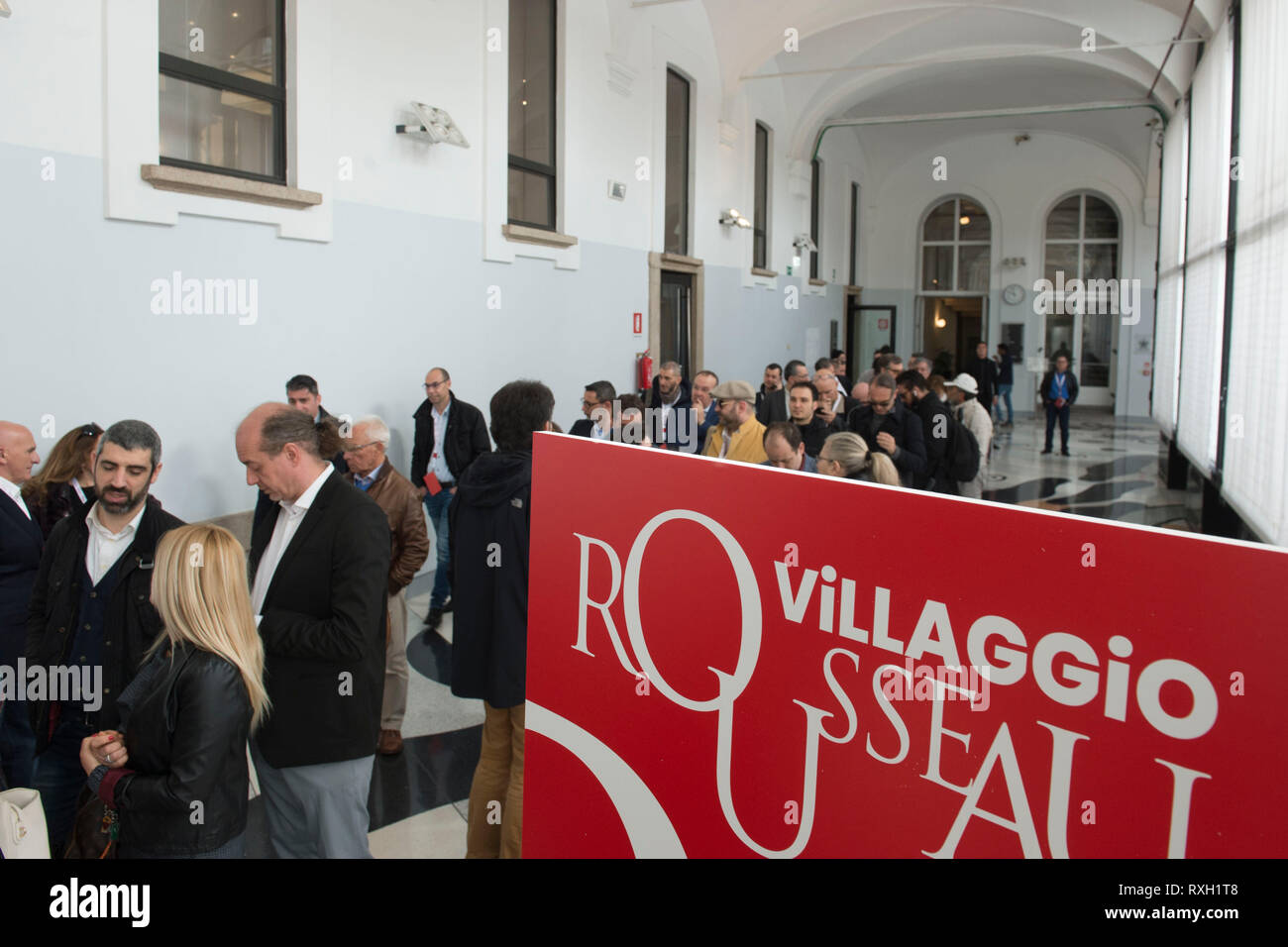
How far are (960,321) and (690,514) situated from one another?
2624 centimetres

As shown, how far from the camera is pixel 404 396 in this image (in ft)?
24.4

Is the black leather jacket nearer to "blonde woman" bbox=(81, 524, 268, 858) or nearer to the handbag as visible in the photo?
"blonde woman" bbox=(81, 524, 268, 858)

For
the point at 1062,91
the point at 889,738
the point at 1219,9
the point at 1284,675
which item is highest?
the point at 1062,91

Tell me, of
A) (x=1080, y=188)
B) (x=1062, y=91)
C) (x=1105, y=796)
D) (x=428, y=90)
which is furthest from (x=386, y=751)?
(x=1080, y=188)

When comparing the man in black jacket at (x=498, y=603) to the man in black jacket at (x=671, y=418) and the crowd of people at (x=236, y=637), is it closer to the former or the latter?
the crowd of people at (x=236, y=637)

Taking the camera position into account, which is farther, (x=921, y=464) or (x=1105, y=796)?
(x=921, y=464)

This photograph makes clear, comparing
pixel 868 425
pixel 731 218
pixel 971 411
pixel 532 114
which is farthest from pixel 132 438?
pixel 731 218

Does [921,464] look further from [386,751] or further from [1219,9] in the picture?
[1219,9]

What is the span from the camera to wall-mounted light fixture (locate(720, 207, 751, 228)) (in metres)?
13.6

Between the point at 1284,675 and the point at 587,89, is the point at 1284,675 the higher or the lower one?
the lower one

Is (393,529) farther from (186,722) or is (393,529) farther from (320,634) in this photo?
(186,722)

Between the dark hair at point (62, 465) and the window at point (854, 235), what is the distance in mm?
21077

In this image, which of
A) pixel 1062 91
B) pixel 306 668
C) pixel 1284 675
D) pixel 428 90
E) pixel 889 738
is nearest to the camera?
pixel 1284 675

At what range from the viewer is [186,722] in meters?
2.22
